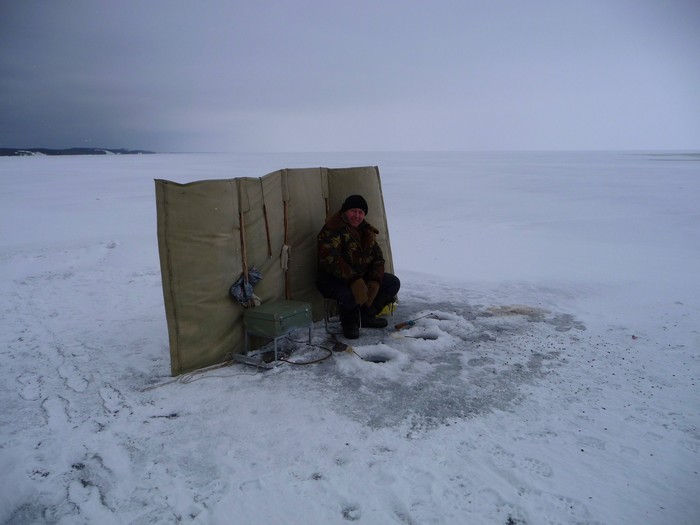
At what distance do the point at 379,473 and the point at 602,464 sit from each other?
4.87 ft

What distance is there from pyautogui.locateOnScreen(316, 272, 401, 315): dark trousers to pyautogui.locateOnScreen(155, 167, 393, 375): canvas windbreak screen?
37 centimetres

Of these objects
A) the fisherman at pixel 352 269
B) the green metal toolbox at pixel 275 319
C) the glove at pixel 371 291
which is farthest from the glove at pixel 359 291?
the green metal toolbox at pixel 275 319

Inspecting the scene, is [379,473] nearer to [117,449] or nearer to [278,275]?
[117,449]

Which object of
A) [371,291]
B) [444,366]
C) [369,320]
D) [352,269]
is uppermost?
[352,269]

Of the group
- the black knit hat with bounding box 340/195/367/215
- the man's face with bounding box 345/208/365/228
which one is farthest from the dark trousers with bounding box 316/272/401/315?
the black knit hat with bounding box 340/195/367/215

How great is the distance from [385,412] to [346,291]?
187cm

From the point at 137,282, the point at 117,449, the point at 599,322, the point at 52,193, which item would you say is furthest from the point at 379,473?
the point at 52,193

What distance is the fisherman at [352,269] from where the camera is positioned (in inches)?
219

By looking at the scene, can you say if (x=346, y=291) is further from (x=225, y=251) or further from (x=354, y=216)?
(x=225, y=251)

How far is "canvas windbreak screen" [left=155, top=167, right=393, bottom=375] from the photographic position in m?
4.38

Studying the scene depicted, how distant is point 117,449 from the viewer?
3379 millimetres

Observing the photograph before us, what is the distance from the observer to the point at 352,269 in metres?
5.75

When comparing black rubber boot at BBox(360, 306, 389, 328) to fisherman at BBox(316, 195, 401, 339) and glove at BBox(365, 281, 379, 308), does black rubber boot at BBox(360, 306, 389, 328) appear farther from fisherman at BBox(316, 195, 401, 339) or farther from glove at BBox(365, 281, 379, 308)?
glove at BBox(365, 281, 379, 308)

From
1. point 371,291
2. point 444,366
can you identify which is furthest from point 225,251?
point 444,366
